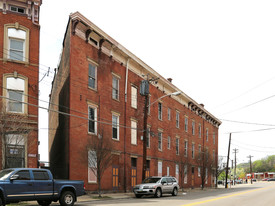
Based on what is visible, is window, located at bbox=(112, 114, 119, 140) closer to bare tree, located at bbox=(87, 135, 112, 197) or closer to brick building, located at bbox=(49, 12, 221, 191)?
brick building, located at bbox=(49, 12, 221, 191)

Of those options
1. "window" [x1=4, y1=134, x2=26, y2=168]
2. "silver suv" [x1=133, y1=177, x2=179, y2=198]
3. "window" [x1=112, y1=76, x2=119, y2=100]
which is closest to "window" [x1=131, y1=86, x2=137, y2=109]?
"window" [x1=112, y1=76, x2=119, y2=100]

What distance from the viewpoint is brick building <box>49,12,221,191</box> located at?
85.6 ft

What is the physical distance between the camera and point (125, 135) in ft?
106

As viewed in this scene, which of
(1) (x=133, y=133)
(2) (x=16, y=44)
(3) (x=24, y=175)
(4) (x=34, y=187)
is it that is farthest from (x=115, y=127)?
(3) (x=24, y=175)

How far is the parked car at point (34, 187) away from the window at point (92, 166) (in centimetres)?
760

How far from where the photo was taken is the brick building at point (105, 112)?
26094 millimetres

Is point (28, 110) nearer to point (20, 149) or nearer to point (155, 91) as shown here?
point (20, 149)

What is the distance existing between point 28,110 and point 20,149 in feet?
8.90

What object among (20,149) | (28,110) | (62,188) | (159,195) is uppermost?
(28,110)

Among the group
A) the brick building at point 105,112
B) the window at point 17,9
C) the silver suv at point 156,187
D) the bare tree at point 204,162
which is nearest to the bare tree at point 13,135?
the brick building at point 105,112

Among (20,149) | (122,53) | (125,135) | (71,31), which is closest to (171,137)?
(125,135)

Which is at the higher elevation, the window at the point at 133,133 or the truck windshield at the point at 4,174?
the window at the point at 133,133

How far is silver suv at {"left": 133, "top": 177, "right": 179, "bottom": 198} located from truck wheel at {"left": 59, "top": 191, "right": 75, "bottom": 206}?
8.71 m

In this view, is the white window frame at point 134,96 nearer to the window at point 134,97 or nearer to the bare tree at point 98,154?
the window at point 134,97
